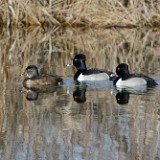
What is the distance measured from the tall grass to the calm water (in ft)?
16.9

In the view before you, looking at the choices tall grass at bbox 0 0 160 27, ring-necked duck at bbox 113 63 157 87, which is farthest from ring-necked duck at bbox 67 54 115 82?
tall grass at bbox 0 0 160 27

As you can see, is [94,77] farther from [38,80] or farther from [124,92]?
[124,92]

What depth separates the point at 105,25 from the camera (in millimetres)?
20406

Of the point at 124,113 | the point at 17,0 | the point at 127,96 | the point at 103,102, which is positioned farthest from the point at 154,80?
the point at 17,0

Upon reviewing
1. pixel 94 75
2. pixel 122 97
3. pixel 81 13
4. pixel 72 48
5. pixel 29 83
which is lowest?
pixel 122 97

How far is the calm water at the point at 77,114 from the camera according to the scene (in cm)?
655

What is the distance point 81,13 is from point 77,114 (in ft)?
39.9

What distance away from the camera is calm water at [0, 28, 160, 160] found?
6.55 metres

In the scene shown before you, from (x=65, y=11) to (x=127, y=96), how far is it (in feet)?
35.8

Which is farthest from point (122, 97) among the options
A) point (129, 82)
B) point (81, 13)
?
point (81, 13)

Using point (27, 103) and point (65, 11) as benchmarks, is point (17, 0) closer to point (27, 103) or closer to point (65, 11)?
point (65, 11)

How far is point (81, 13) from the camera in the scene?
66.2 feet

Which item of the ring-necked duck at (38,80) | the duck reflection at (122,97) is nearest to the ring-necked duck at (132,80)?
the duck reflection at (122,97)

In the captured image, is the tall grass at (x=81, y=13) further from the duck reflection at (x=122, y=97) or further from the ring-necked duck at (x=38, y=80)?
the duck reflection at (x=122, y=97)
